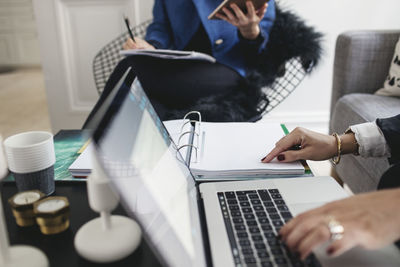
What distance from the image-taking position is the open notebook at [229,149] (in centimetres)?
68

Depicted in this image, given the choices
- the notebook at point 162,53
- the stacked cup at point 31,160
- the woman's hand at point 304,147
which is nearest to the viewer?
the stacked cup at point 31,160

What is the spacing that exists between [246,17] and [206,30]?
233mm

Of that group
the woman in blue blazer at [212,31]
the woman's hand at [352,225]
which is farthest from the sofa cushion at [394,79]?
the woman's hand at [352,225]

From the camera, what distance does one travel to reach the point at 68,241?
521mm

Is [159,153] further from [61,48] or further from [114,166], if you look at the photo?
[61,48]

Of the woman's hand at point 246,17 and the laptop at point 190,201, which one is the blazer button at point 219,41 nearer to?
the woman's hand at point 246,17

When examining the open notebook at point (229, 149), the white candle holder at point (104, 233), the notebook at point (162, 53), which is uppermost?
the notebook at point (162, 53)

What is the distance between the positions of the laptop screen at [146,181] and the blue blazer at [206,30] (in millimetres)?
890

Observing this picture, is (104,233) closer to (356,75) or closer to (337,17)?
(356,75)

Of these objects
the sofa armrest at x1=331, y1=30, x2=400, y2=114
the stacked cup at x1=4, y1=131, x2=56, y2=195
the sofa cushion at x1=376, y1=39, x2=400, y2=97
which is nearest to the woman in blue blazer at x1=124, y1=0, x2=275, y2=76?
the sofa armrest at x1=331, y1=30, x2=400, y2=114

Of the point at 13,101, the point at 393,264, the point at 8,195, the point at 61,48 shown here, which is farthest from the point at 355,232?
the point at 13,101

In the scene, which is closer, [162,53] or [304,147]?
[304,147]

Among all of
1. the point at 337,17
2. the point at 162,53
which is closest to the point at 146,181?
the point at 162,53

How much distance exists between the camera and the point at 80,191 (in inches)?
26.4
